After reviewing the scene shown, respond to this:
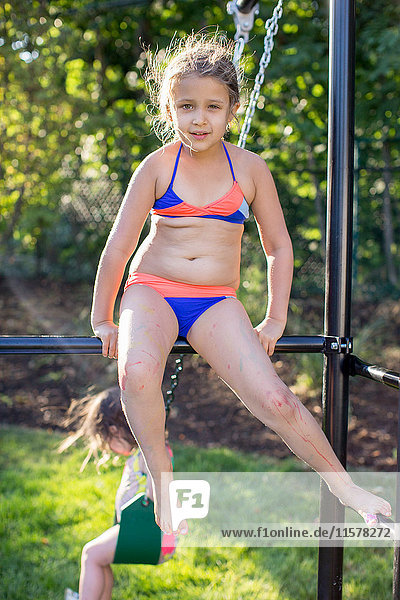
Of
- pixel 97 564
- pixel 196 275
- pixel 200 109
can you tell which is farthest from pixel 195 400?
pixel 200 109

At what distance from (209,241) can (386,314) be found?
194 inches

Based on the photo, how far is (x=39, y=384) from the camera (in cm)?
513

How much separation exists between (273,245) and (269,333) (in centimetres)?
31

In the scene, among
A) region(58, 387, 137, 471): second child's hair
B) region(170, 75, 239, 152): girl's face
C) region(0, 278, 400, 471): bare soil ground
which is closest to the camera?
region(170, 75, 239, 152): girl's face

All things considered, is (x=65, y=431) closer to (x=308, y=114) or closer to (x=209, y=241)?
(x=209, y=241)

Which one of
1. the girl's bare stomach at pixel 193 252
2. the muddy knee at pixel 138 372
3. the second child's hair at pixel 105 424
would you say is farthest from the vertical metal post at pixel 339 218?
the second child's hair at pixel 105 424

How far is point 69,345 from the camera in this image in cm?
170

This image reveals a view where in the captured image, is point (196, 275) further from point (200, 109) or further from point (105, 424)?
point (105, 424)

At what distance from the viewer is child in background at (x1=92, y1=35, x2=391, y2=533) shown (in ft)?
5.16

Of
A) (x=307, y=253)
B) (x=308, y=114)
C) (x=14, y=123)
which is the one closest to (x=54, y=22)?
(x=14, y=123)

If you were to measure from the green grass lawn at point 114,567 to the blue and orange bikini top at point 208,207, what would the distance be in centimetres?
164

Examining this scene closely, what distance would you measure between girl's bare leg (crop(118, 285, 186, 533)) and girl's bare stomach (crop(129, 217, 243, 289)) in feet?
0.61

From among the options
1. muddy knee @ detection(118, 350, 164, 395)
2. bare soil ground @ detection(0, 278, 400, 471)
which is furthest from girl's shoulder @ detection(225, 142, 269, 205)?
bare soil ground @ detection(0, 278, 400, 471)

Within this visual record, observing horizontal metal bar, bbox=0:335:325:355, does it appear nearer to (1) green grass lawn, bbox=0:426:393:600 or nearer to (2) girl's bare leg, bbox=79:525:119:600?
(2) girl's bare leg, bbox=79:525:119:600
